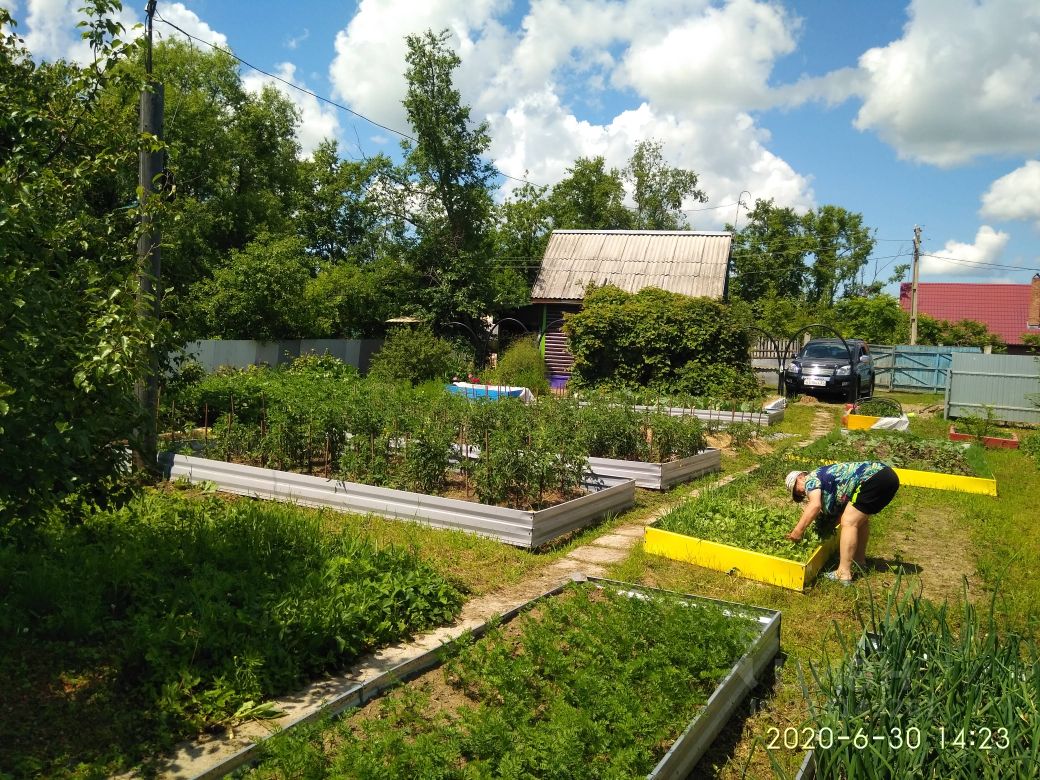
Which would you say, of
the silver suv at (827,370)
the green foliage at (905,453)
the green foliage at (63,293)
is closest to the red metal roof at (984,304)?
the silver suv at (827,370)

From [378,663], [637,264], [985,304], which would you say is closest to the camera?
[378,663]

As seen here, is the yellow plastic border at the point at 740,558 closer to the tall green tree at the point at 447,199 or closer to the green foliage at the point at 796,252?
the tall green tree at the point at 447,199

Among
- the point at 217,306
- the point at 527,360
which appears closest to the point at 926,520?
the point at 527,360

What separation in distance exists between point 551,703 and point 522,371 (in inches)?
625

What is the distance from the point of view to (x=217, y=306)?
18.0 m

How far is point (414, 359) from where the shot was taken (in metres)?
18.6

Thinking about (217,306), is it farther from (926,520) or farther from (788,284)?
(788,284)

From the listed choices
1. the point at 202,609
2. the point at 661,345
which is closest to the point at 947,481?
the point at 202,609

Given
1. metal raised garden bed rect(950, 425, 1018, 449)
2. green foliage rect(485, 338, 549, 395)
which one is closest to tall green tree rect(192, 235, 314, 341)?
green foliage rect(485, 338, 549, 395)

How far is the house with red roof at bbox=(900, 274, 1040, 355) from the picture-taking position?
140 ft

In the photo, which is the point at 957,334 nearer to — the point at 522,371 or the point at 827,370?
the point at 827,370

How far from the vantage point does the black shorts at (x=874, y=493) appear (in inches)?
232

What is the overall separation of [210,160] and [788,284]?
33.4 meters

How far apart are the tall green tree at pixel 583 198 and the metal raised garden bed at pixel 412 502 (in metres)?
31.3
